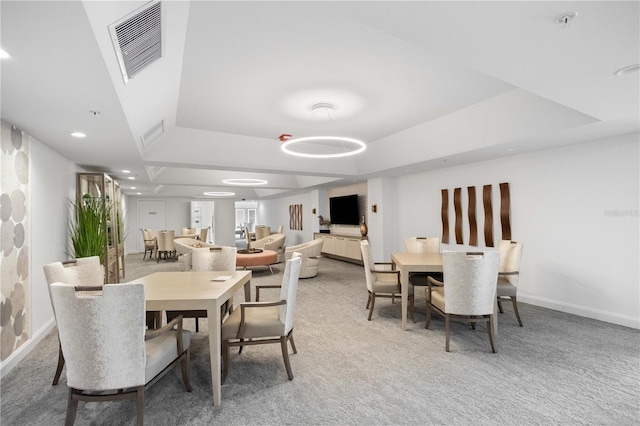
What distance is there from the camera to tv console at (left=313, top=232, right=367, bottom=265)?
8.70 meters

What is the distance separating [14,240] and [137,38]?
8.45 ft

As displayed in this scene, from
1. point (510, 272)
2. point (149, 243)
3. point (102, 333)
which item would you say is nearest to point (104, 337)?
point (102, 333)

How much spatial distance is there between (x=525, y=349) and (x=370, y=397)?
1.97 meters

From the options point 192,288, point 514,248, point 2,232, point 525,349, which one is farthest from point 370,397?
point 2,232

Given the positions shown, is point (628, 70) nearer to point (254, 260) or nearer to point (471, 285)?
point (471, 285)

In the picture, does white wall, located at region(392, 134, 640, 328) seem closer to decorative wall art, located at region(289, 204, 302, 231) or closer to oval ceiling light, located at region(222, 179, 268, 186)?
oval ceiling light, located at region(222, 179, 268, 186)

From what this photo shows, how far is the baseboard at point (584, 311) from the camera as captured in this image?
3914 mm

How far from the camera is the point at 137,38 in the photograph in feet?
6.79

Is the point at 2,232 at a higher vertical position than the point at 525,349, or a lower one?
higher

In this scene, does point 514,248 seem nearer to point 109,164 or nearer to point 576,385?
point 576,385

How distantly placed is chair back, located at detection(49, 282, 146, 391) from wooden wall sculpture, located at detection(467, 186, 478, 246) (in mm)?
5658

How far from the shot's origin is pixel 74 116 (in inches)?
113

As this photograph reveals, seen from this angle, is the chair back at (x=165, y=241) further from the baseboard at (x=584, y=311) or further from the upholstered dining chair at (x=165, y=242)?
the baseboard at (x=584, y=311)

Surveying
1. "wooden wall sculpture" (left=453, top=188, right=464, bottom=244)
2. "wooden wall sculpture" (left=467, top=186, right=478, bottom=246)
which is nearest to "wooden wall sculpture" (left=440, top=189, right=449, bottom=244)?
"wooden wall sculpture" (left=453, top=188, right=464, bottom=244)
